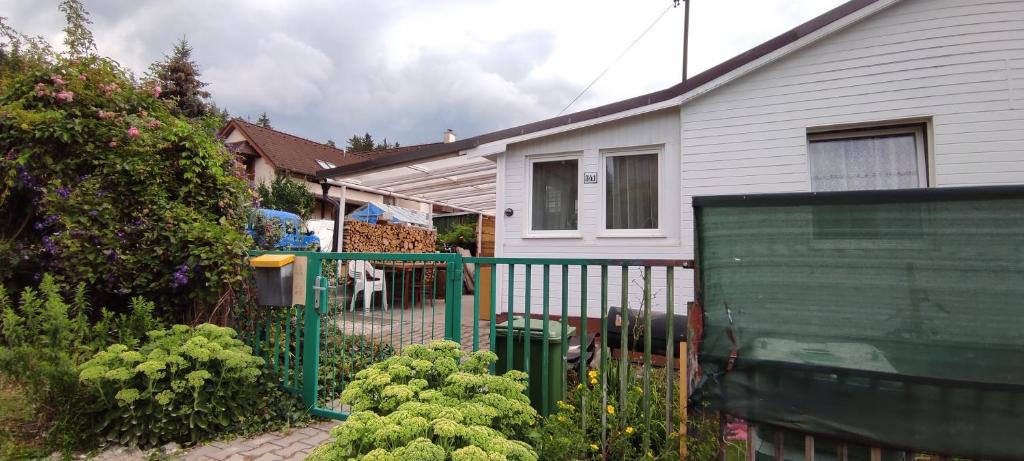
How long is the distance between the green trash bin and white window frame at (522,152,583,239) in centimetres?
327

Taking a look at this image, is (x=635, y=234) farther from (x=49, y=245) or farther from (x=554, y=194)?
(x=49, y=245)

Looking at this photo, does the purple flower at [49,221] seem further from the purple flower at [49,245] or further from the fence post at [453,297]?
the fence post at [453,297]

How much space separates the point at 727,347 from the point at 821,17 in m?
4.99

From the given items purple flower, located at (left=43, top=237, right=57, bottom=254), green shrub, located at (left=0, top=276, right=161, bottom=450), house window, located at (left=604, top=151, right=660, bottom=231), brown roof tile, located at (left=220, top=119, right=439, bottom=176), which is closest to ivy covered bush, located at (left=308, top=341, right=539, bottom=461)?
green shrub, located at (left=0, top=276, right=161, bottom=450)

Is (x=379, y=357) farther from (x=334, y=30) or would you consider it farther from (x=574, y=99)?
(x=574, y=99)

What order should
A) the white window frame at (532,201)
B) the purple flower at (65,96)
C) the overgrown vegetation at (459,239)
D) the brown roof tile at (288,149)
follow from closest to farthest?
the purple flower at (65,96), the white window frame at (532,201), the overgrown vegetation at (459,239), the brown roof tile at (288,149)

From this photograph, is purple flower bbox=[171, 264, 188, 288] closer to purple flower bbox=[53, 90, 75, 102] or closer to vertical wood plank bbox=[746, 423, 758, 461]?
purple flower bbox=[53, 90, 75, 102]

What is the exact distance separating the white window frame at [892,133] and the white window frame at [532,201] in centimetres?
270

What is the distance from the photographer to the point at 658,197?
581 centimetres

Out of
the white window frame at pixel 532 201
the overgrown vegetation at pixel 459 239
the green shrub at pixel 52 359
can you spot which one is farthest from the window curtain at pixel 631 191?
the overgrown vegetation at pixel 459 239

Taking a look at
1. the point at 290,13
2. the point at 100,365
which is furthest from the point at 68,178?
the point at 290,13

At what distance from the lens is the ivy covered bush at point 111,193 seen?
3.79 metres

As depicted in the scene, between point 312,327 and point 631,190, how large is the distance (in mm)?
4260

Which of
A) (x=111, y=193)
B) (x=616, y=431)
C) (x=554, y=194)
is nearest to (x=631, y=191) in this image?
(x=554, y=194)
